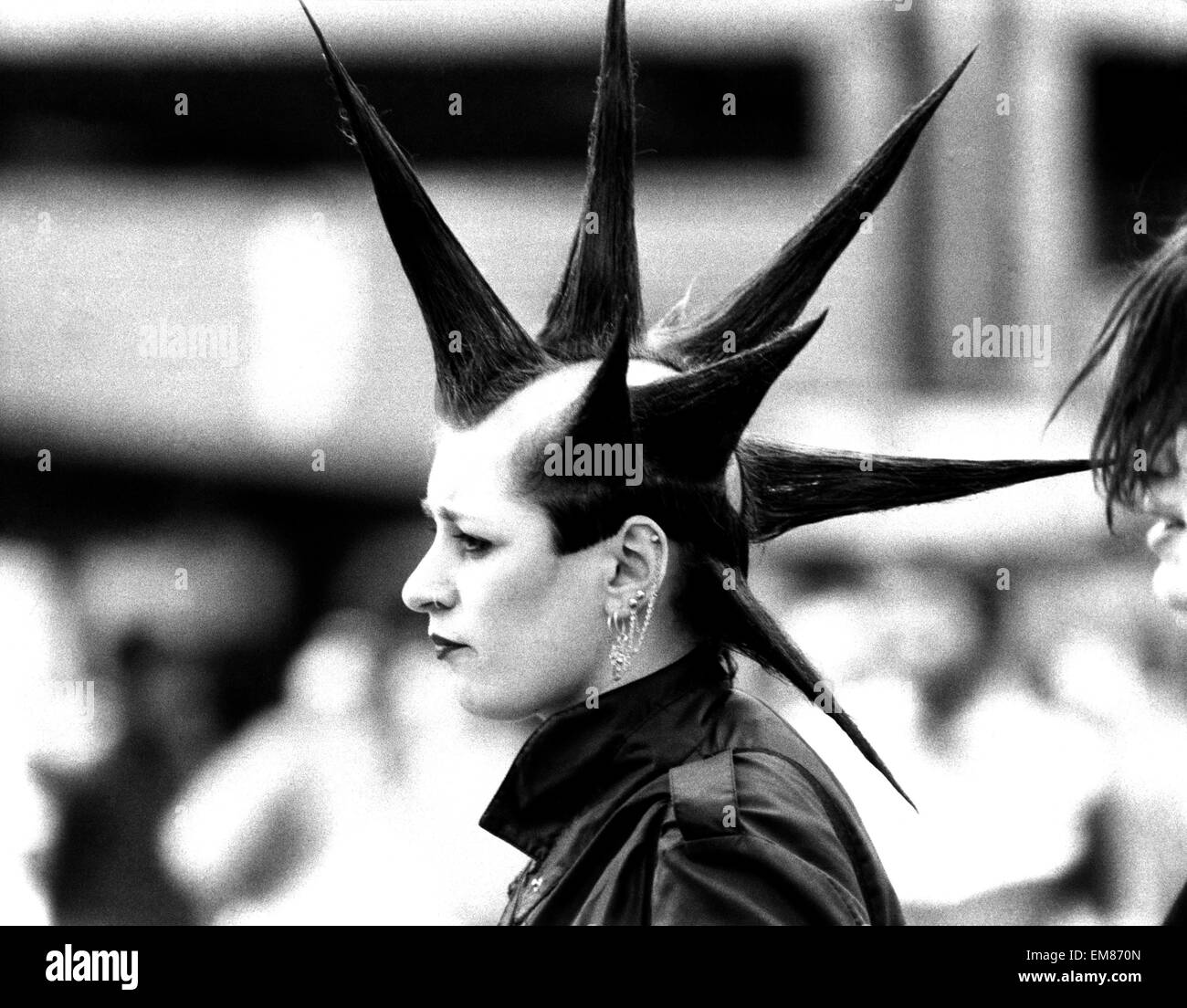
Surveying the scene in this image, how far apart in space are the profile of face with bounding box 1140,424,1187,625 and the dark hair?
0.02 metres

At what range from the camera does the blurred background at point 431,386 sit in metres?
3.45

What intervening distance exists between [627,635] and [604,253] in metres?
0.47

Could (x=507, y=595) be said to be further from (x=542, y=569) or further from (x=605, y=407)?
(x=605, y=407)

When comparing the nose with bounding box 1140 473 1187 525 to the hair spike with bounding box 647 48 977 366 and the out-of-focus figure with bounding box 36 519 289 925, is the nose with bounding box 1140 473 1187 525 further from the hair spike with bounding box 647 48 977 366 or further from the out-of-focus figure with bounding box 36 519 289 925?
the out-of-focus figure with bounding box 36 519 289 925

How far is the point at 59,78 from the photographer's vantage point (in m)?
3.52

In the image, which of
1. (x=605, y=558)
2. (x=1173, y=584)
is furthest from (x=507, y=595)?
(x=1173, y=584)

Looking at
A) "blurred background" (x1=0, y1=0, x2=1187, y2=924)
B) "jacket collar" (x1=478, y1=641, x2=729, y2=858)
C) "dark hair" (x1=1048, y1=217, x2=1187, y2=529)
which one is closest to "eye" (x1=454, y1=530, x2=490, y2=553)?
"jacket collar" (x1=478, y1=641, x2=729, y2=858)

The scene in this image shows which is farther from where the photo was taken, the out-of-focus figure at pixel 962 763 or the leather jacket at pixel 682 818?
the out-of-focus figure at pixel 962 763

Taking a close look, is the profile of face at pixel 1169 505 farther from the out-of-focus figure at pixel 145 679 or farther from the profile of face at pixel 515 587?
the out-of-focus figure at pixel 145 679

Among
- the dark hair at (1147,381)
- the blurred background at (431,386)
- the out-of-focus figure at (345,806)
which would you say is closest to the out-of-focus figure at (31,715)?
the blurred background at (431,386)

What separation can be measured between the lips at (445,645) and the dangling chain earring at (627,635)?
0.17 meters

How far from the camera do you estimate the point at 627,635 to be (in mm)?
2410

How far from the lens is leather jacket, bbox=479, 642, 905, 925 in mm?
2189
